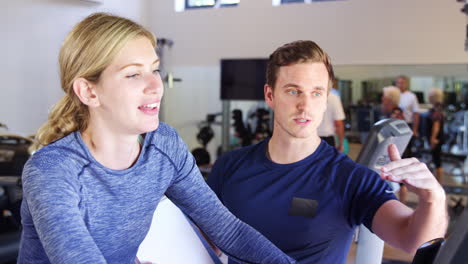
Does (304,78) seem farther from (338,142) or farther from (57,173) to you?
(338,142)

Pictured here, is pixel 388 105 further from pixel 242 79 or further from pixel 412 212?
pixel 412 212

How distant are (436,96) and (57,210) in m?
6.23

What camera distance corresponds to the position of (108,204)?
1.01 m

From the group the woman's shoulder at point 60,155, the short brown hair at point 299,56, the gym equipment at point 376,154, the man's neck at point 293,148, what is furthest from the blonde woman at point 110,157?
the gym equipment at point 376,154

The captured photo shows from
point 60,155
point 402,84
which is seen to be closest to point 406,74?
point 402,84

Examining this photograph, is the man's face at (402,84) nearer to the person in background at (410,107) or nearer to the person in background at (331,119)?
the person in background at (410,107)

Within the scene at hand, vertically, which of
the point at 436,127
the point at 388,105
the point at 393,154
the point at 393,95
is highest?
the point at 393,154

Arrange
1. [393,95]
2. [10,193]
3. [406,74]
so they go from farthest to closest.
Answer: [406,74]
[393,95]
[10,193]

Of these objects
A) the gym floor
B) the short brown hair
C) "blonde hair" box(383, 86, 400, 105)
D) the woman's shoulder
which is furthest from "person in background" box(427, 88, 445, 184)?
the woman's shoulder

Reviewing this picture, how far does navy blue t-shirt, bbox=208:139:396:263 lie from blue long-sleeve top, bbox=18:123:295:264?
0.29 meters

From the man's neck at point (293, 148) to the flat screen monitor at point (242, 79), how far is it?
18.1ft

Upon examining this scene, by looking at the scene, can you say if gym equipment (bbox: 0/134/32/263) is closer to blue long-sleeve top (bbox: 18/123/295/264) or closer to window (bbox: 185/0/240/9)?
blue long-sleeve top (bbox: 18/123/295/264)

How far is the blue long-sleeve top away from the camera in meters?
0.83

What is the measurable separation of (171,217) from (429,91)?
18.8 feet
